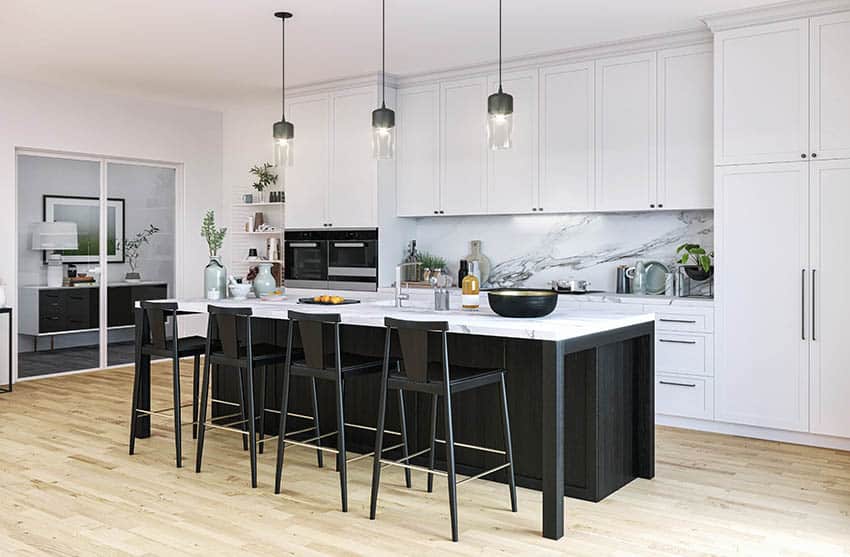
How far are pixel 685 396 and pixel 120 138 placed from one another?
580 cm

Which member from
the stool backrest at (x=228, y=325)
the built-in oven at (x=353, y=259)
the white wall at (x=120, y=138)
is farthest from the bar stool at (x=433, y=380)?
the white wall at (x=120, y=138)

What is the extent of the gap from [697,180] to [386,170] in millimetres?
2665

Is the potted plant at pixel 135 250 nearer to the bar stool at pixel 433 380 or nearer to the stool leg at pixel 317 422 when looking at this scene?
the stool leg at pixel 317 422

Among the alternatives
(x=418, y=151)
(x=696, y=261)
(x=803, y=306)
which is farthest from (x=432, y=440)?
(x=418, y=151)

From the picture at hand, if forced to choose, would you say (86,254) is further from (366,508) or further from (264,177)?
(366,508)

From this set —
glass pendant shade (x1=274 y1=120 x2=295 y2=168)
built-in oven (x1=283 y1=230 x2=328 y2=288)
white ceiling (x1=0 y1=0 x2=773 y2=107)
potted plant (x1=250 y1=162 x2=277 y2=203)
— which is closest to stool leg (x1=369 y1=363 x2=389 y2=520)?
glass pendant shade (x1=274 y1=120 x2=295 y2=168)

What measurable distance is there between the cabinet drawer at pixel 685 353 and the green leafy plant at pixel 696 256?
0.53 meters

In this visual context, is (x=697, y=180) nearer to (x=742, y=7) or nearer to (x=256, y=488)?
(x=742, y=7)

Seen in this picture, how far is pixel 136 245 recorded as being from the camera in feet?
26.8

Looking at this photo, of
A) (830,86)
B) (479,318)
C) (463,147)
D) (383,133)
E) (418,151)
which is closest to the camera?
(479,318)

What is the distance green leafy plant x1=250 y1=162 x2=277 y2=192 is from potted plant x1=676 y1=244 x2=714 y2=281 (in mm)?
4224

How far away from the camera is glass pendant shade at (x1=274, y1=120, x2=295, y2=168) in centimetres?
508

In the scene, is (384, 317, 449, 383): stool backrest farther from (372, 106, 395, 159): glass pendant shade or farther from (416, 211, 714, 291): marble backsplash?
(416, 211, 714, 291): marble backsplash

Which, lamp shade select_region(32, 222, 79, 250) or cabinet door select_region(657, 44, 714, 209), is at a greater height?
cabinet door select_region(657, 44, 714, 209)
